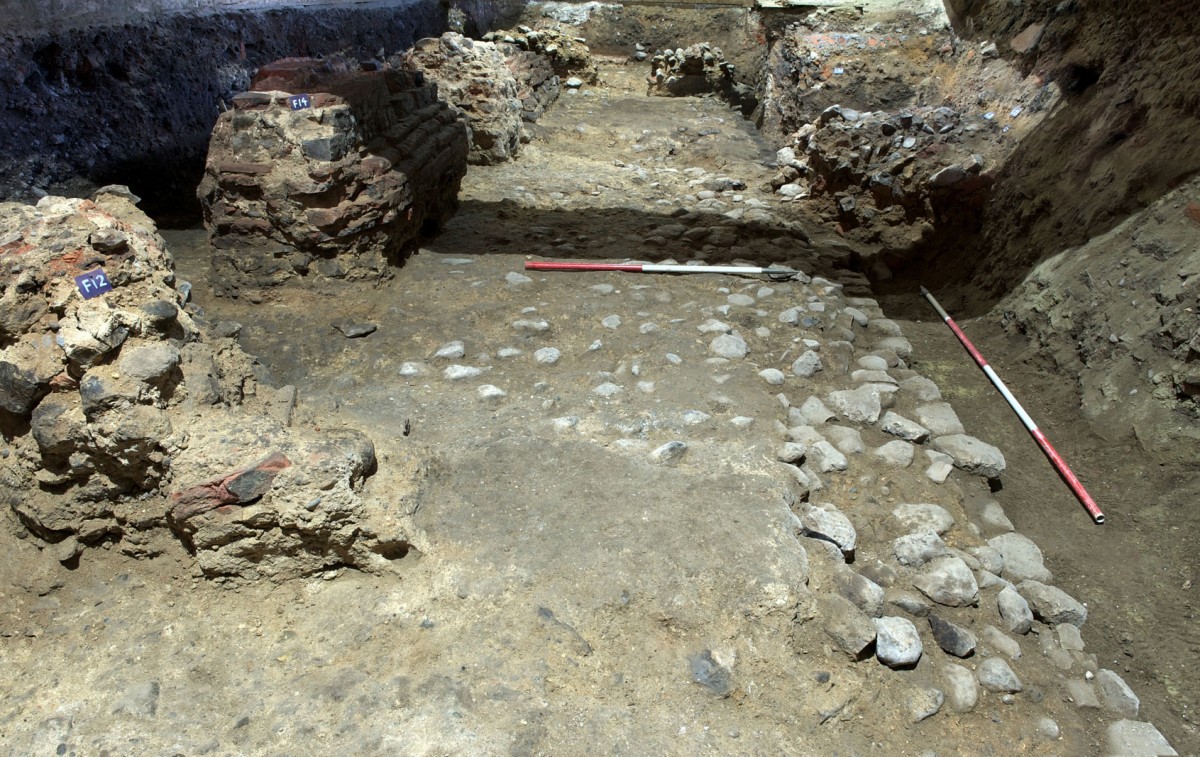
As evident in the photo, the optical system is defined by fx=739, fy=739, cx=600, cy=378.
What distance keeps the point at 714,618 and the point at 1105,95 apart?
4.37 meters

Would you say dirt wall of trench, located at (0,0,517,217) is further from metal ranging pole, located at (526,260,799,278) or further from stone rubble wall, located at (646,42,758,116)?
stone rubble wall, located at (646,42,758,116)

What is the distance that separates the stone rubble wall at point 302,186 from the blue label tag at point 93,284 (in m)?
1.59

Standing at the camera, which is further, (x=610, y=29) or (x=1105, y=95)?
(x=610, y=29)

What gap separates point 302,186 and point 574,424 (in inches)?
77.0

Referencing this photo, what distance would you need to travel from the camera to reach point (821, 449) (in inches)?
109

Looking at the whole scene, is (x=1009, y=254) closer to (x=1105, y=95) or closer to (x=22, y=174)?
(x=1105, y=95)

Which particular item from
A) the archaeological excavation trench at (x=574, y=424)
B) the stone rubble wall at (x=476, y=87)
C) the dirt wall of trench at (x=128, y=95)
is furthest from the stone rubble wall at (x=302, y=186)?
the stone rubble wall at (x=476, y=87)

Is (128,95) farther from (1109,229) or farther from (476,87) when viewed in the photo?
(1109,229)

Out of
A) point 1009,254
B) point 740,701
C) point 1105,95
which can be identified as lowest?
point 740,701

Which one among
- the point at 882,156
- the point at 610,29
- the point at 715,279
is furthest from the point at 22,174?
the point at 610,29

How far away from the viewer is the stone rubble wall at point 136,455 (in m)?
1.99

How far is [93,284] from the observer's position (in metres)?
2.14

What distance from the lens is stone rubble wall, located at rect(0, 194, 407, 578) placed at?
6.52 feet

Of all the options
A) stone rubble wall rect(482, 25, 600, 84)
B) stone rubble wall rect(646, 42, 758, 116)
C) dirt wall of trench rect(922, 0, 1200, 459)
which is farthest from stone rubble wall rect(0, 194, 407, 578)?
stone rubble wall rect(646, 42, 758, 116)
